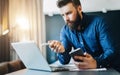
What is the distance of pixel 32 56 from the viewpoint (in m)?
1.38

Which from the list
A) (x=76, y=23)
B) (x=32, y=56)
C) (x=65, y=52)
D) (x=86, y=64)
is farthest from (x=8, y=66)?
(x=86, y=64)

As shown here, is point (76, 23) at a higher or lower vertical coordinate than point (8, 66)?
higher

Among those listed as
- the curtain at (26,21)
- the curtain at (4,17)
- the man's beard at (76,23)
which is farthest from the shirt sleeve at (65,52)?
the curtain at (4,17)

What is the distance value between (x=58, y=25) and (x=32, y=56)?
913mm

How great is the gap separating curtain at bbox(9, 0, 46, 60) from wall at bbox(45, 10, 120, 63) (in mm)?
242

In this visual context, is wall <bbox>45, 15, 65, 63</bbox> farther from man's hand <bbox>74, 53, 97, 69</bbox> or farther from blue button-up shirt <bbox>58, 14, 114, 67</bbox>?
man's hand <bbox>74, 53, 97, 69</bbox>

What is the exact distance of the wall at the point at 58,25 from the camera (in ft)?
6.40

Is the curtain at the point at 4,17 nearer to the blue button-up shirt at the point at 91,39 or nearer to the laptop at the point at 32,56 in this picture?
the blue button-up shirt at the point at 91,39

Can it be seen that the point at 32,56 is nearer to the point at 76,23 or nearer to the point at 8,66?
the point at 76,23

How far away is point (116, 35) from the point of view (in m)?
1.95

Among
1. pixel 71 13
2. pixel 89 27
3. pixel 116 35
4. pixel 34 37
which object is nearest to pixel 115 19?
pixel 116 35

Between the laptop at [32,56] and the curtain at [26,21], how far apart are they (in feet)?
3.79

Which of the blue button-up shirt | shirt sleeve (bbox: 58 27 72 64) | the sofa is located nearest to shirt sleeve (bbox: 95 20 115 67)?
the blue button-up shirt

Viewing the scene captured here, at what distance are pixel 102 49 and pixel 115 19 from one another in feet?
1.18
